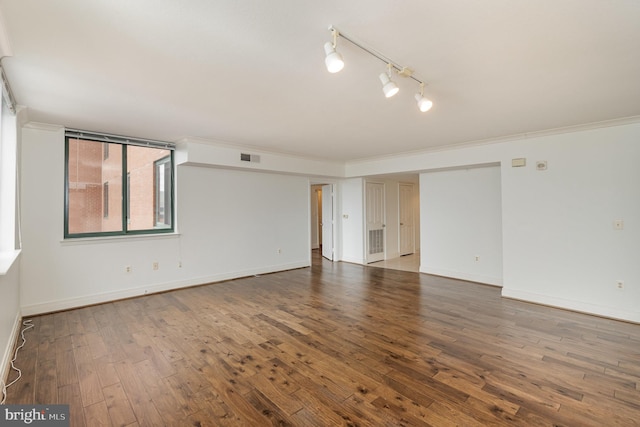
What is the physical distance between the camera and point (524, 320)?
358 cm

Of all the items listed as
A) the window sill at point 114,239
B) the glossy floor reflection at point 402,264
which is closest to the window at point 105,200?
the window sill at point 114,239

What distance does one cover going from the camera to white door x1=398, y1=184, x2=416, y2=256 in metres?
8.29

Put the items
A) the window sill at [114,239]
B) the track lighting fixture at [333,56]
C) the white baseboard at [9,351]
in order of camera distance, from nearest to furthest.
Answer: the track lighting fixture at [333,56], the white baseboard at [9,351], the window sill at [114,239]

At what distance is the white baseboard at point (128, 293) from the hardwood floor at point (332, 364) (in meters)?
0.17

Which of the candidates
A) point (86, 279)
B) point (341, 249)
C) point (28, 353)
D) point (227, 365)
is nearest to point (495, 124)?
point (227, 365)

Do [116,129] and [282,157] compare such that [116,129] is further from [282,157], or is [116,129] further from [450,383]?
[450,383]

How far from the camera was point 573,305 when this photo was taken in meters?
3.96

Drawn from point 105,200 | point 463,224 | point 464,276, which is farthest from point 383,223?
point 105,200

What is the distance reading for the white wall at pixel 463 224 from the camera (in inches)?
205

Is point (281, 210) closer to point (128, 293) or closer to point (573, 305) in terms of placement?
point (128, 293)

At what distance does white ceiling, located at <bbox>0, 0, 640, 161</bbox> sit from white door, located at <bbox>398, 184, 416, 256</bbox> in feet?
14.9

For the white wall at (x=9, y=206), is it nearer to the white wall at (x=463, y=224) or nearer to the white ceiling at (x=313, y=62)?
the white ceiling at (x=313, y=62)

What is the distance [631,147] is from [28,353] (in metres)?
6.92

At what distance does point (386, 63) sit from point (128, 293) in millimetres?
4714
